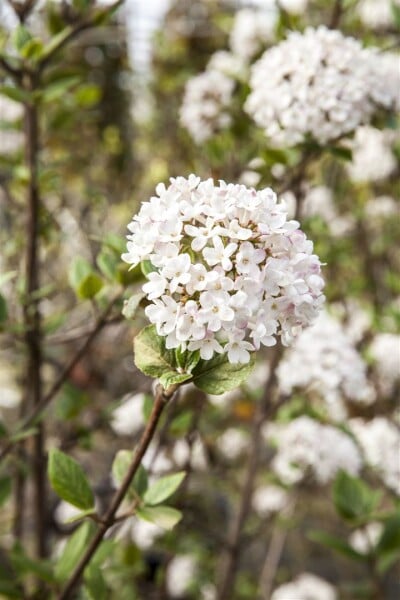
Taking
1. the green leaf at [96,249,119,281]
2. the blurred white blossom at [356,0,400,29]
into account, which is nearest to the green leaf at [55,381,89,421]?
the green leaf at [96,249,119,281]

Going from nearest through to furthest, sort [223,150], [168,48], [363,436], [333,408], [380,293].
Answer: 1. [223,150]
2. [363,436]
3. [333,408]
4. [380,293]
5. [168,48]

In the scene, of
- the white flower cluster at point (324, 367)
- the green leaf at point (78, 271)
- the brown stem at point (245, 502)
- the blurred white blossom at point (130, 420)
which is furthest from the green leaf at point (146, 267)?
Result: the blurred white blossom at point (130, 420)

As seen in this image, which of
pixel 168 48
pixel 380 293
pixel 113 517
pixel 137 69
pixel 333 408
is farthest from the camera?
pixel 137 69

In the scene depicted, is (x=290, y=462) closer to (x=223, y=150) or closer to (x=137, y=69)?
(x=223, y=150)

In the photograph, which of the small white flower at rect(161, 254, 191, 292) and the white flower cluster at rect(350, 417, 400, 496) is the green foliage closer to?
the small white flower at rect(161, 254, 191, 292)

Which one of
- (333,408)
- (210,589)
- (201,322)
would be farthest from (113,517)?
(210,589)

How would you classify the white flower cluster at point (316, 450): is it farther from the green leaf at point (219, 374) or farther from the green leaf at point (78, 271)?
the green leaf at point (219, 374)
